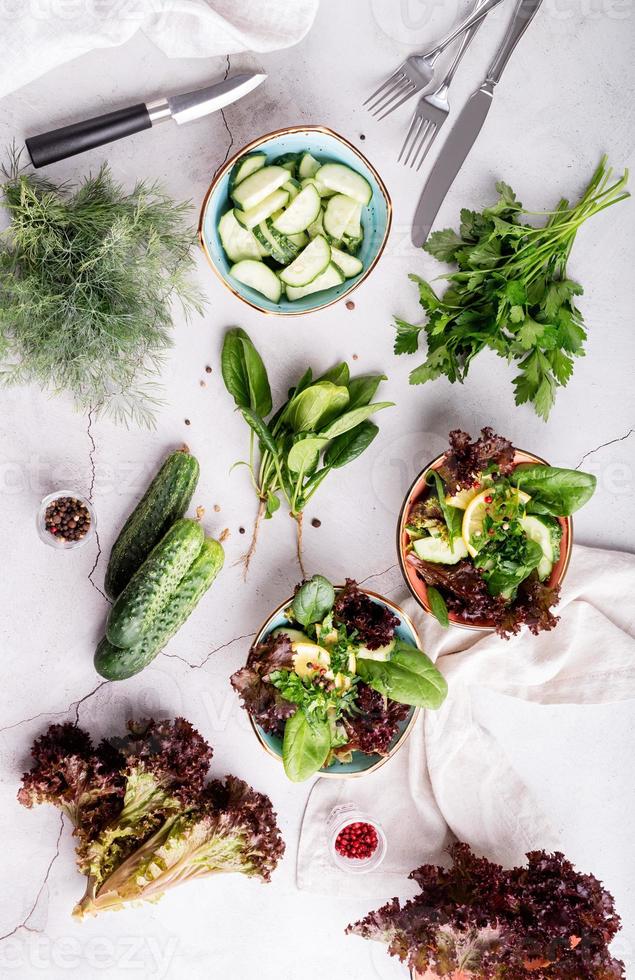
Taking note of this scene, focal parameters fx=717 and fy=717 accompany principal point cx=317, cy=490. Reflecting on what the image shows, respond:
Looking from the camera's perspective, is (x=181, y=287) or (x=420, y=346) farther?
(x=420, y=346)

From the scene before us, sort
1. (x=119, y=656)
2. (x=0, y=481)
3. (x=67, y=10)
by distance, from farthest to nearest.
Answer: (x=0, y=481), (x=119, y=656), (x=67, y=10)

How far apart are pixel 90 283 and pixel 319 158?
24.9 inches

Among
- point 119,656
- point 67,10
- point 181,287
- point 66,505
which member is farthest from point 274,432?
point 67,10

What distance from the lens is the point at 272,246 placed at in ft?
5.70

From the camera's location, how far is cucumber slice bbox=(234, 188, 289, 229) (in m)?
1.66

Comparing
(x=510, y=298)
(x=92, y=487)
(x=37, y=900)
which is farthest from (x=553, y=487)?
(x=37, y=900)

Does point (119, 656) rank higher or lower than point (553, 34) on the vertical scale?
lower

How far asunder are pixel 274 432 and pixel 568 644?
957 millimetres

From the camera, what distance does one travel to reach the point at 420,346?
1.90m

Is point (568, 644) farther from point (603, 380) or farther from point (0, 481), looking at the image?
point (0, 481)

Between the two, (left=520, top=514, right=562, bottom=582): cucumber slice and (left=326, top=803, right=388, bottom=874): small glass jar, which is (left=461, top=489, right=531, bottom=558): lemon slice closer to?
(left=520, top=514, right=562, bottom=582): cucumber slice

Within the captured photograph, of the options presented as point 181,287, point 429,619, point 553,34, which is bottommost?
point 429,619

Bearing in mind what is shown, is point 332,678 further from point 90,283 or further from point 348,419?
point 90,283

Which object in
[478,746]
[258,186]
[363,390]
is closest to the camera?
[258,186]
